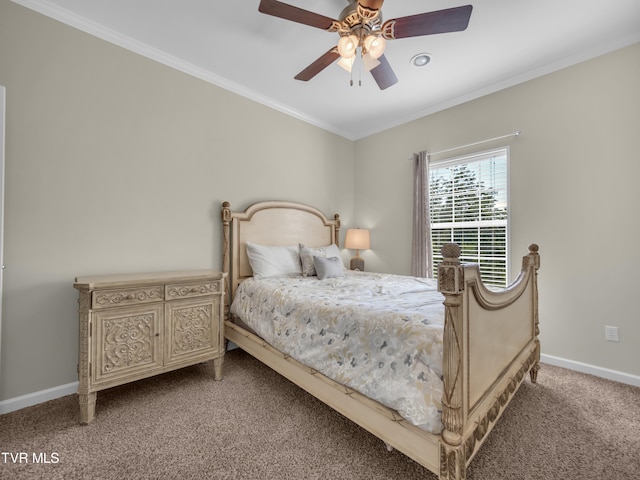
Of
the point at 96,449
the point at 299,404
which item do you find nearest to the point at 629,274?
the point at 299,404

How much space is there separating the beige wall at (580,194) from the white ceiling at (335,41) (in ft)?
0.80

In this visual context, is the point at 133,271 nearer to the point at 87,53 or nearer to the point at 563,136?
the point at 87,53

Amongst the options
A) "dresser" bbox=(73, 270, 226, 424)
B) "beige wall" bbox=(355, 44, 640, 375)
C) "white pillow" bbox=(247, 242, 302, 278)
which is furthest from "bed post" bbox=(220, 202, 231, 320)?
"beige wall" bbox=(355, 44, 640, 375)

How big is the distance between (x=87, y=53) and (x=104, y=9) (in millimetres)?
354

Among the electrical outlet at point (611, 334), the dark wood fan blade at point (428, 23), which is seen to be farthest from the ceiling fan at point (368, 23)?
the electrical outlet at point (611, 334)

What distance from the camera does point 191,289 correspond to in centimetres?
219

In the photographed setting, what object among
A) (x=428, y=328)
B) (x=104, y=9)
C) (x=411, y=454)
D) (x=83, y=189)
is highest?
(x=104, y=9)

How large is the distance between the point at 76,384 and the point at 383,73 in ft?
10.8

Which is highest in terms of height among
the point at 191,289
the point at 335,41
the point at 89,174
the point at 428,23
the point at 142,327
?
the point at 335,41

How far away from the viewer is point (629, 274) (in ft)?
7.46

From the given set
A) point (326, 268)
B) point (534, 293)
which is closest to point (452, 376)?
point (534, 293)

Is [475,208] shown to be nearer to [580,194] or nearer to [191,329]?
[580,194]

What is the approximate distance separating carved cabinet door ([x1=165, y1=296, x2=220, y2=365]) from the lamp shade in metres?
2.12

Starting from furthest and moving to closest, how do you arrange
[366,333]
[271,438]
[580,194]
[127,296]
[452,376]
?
[580,194] < [127,296] < [271,438] < [366,333] < [452,376]
